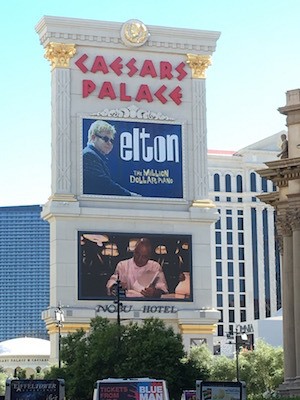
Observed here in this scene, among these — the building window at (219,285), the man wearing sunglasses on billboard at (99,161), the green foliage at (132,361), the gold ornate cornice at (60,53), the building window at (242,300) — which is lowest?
the green foliage at (132,361)

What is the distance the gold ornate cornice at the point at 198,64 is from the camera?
4707 inches

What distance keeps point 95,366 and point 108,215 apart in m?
41.4

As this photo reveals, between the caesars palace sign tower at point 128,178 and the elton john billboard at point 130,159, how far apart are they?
89 millimetres

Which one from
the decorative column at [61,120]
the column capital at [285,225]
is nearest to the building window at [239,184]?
the decorative column at [61,120]

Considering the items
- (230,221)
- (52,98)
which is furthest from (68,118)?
(230,221)

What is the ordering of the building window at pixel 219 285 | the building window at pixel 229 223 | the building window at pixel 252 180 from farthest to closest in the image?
the building window at pixel 229 223 < the building window at pixel 219 285 < the building window at pixel 252 180

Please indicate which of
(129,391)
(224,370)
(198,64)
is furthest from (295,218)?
(198,64)

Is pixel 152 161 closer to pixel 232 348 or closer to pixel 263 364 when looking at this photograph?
pixel 263 364

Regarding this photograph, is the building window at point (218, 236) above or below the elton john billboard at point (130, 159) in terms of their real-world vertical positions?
above

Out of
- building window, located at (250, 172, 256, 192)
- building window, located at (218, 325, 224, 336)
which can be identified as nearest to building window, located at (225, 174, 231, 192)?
building window, located at (250, 172, 256, 192)

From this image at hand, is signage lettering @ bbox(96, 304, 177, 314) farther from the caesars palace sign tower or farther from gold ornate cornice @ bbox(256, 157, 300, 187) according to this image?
gold ornate cornice @ bbox(256, 157, 300, 187)

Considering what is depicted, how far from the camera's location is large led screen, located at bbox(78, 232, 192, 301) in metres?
111

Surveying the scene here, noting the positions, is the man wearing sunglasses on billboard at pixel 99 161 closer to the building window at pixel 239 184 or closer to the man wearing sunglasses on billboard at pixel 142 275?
the man wearing sunglasses on billboard at pixel 142 275

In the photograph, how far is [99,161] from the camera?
112 m
